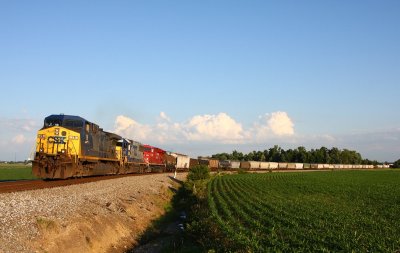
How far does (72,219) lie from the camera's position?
50.6 ft

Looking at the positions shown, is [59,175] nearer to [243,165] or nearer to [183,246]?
[183,246]

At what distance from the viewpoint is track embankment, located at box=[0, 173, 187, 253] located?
12.6 meters

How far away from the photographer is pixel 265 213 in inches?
886

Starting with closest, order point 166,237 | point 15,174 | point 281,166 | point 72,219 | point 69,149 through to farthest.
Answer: point 72,219
point 166,237
point 69,149
point 15,174
point 281,166

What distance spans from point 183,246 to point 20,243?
7517 mm

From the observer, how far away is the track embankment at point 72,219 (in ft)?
41.3

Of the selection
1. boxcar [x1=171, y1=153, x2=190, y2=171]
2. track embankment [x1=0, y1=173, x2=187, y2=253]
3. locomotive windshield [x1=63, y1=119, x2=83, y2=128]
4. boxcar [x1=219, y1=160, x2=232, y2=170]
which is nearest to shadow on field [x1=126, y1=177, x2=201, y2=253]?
track embankment [x1=0, y1=173, x2=187, y2=253]

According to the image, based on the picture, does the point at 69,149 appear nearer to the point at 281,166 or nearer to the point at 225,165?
the point at 225,165

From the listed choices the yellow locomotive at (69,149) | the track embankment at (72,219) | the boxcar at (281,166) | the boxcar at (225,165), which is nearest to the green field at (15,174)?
the yellow locomotive at (69,149)

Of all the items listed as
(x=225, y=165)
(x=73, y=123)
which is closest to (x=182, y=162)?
(x=225, y=165)

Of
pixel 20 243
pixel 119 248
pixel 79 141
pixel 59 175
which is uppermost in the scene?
pixel 79 141

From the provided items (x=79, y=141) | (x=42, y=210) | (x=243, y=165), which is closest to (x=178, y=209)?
(x=79, y=141)

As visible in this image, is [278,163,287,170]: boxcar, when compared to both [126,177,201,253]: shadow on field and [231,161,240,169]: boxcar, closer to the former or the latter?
[231,161,240,169]: boxcar

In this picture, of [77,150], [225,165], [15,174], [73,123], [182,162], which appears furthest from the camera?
[225,165]
